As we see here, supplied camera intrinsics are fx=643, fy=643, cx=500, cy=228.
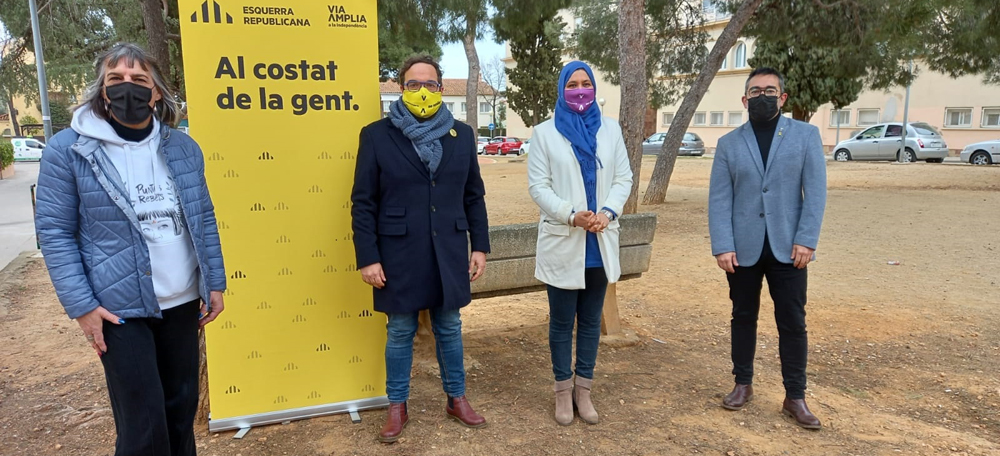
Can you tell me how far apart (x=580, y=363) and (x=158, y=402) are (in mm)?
1978

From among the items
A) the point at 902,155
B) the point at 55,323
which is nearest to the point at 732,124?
the point at 902,155

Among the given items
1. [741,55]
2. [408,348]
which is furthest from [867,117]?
[408,348]

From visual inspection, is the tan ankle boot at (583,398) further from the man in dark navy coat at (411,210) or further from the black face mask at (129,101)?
the black face mask at (129,101)

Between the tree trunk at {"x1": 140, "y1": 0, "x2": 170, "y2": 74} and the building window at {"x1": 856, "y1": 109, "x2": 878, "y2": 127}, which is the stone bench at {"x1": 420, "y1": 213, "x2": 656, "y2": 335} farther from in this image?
the building window at {"x1": 856, "y1": 109, "x2": 878, "y2": 127}

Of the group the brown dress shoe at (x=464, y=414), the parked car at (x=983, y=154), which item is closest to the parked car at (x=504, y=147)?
the parked car at (x=983, y=154)

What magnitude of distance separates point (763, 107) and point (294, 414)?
2890 millimetres

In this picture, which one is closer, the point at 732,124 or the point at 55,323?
the point at 55,323

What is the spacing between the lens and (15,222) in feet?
36.7

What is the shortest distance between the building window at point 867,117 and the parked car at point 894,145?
1205 centimetres

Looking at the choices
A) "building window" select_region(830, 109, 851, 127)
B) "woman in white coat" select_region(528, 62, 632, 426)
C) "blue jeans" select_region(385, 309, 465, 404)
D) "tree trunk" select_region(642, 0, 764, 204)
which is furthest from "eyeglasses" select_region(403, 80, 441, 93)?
"building window" select_region(830, 109, 851, 127)

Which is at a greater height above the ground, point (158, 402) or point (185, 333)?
point (185, 333)

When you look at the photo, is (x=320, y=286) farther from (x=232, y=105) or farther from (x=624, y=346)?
(x=624, y=346)

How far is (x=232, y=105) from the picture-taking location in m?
3.04

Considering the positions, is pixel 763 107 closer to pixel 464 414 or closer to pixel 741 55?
pixel 464 414
